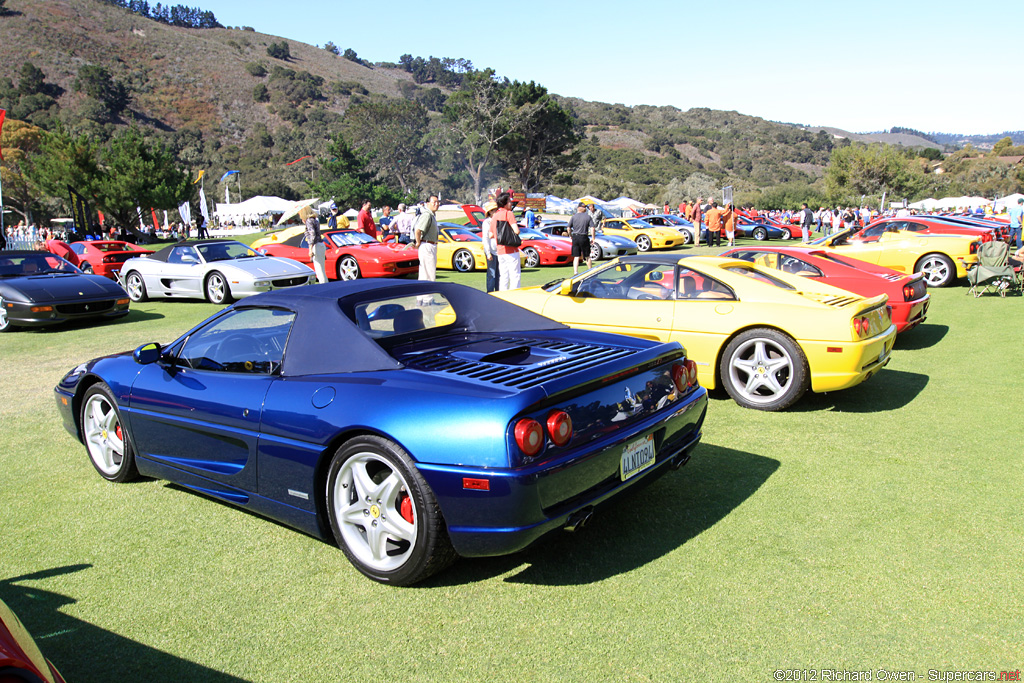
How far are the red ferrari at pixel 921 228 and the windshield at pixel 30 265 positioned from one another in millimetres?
14996

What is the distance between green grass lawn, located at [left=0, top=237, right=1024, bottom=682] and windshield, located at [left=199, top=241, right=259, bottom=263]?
9.10m

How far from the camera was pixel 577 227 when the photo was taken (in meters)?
14.8

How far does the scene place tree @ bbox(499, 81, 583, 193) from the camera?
66.9 metres

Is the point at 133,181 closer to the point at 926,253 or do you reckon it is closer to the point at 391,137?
→ the point at 926,253

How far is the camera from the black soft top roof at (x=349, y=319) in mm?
3312

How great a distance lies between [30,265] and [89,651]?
10.9m

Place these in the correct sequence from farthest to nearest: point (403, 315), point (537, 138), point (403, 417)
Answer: point (537, 138) < point (403, 315) < point (403, 417)

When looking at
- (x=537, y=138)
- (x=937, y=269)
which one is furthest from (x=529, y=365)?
(x=537, y=138)

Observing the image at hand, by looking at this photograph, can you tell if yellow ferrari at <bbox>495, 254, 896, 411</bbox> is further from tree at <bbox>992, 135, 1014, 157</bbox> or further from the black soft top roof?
tree at <bbox>992, 135, 1014, 157</bbox>

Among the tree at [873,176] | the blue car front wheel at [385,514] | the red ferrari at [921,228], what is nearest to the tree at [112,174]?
the red ferrari at [921,228]

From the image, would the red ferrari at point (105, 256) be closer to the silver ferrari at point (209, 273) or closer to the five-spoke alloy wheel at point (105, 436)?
the silver ferrari at point (209, 273)

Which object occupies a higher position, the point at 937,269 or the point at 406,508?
the point at 406,508

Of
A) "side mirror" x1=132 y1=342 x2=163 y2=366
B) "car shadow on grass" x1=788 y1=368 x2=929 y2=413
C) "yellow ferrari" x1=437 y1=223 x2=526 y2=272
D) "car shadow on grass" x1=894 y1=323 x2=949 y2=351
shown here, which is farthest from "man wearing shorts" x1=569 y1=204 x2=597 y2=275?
"side mirror" x1=132 y1=342 x2=163 y2=366

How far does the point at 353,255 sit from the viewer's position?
15.5 metres
